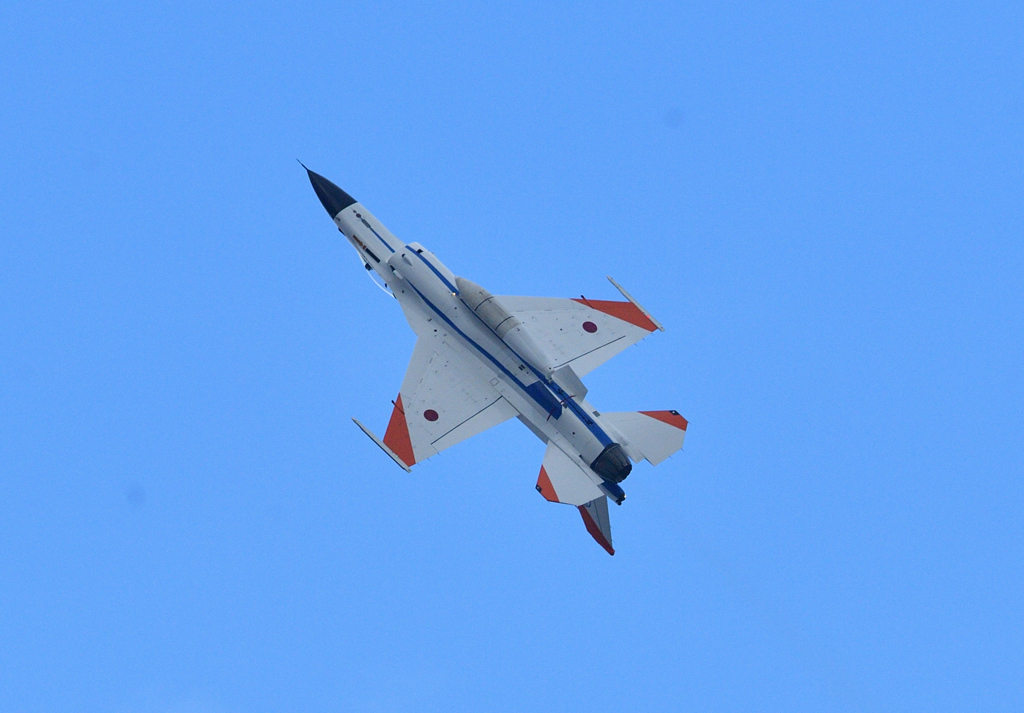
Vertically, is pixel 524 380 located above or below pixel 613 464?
above

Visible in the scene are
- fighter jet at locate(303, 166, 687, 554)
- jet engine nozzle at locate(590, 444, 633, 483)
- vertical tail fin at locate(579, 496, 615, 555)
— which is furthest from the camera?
vertical tail fin at locate(579, 496, 615, 555)

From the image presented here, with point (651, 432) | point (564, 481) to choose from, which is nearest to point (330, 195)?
point (564, 481)

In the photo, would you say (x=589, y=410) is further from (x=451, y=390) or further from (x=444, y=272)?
(x=444, y=272)

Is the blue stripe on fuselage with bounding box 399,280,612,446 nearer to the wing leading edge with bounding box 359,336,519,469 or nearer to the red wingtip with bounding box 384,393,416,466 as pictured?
the wing leading edge with bounding box 359,336,519,469

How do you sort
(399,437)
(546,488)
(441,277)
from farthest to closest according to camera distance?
(441,277), (399,437), (546,488)

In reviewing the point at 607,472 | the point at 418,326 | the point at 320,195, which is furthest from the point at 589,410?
the point at 320,195

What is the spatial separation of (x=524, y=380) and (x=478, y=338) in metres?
2.58

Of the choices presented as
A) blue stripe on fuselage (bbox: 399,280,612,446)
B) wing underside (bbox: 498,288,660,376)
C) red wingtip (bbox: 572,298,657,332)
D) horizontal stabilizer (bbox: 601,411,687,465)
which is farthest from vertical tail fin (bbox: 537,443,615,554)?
red wingtip (bbox: 572,298,657,332)

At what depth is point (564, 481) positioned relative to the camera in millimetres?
36156

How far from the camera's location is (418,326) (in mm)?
40375

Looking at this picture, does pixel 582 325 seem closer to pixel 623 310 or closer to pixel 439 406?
pixel 623 310

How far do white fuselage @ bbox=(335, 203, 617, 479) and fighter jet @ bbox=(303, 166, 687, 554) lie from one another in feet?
0.13

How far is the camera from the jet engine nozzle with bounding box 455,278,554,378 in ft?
125

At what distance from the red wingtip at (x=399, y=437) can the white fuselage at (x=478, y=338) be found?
11.8 ft
